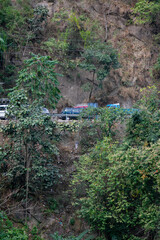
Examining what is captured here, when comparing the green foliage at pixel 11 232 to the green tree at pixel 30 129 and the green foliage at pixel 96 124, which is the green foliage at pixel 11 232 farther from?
the green foliage at pixel 96 124

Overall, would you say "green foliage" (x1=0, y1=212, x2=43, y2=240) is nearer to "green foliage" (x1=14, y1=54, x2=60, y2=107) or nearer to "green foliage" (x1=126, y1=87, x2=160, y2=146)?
"green foliage" (x1=14, y1=54, x2=60, y2=107)

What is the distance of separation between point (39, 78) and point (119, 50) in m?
13.3

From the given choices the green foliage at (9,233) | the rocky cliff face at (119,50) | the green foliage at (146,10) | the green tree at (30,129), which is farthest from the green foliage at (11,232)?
the green foliage at (146,10)

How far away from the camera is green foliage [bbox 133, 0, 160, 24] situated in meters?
22.7

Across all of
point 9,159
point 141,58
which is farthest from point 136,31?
point 9,159

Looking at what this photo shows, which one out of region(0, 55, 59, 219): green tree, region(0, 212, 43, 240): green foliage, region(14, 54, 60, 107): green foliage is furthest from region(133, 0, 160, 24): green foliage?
region(0, 212, 43, 240): green foliage

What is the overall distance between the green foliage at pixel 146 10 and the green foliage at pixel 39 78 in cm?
1367

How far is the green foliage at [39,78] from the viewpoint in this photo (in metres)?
12.4

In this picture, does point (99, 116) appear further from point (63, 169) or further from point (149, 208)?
point (149, 208)

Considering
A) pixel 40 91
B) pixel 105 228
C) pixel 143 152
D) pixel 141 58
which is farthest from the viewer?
pixel 141 58

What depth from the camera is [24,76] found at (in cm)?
1234

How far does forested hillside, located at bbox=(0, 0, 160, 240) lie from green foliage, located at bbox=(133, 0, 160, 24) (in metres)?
0.12

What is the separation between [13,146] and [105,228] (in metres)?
5.74

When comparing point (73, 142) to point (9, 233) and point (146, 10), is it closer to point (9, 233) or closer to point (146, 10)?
point (9, 233)
